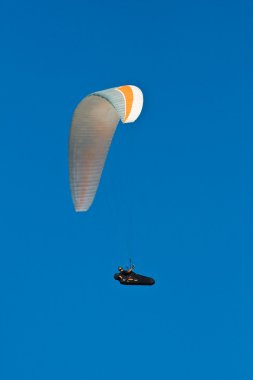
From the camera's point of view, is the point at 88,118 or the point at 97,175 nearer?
the point at 88,118

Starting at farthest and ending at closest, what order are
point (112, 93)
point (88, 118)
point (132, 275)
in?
point (132, 275) → point (88, 118) → point (112, 93)

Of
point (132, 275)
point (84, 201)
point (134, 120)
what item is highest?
point (134, 120)

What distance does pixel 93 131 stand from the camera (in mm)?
12031

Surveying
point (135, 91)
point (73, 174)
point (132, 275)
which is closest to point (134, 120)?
point (135, 91)

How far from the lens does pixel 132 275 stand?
12.5 m

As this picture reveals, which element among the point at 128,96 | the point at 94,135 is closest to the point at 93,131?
the point at 94,135

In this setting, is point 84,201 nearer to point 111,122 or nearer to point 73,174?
point 73,174

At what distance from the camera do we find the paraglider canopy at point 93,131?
11.1 m

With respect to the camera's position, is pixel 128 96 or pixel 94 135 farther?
pixel 94 135

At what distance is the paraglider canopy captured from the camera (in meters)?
11.1

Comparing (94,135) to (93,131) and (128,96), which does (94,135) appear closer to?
(93,131)

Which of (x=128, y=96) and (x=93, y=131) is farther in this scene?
(x=93, y=131)

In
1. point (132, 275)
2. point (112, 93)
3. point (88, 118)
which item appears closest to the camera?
point (112, 93)

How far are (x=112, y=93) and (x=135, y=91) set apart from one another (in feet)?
2.39
